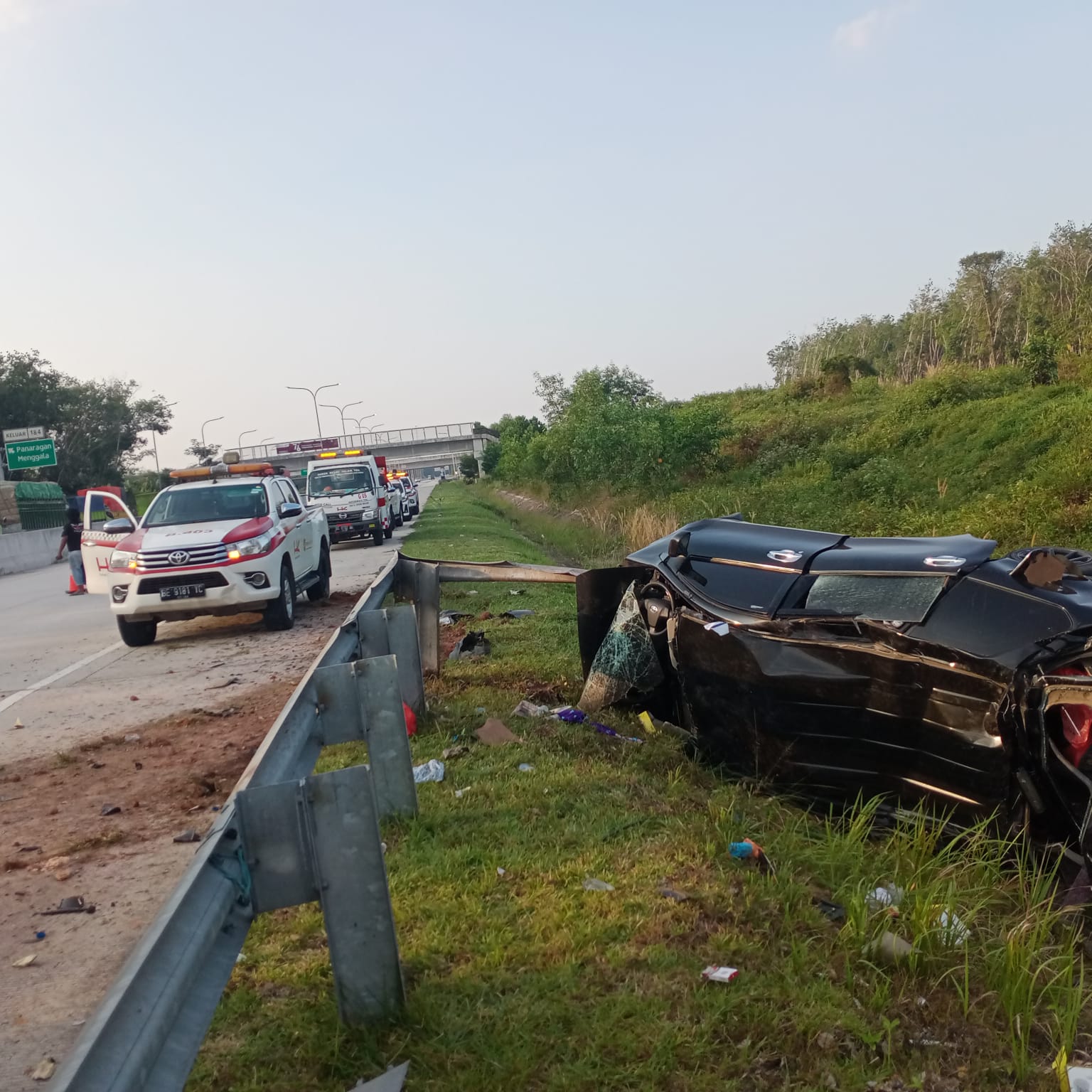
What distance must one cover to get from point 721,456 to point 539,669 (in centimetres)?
2366

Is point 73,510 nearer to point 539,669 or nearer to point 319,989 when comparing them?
point 539,669

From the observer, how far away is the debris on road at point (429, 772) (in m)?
5.35

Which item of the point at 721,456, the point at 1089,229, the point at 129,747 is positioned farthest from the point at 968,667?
the point at 1089,229

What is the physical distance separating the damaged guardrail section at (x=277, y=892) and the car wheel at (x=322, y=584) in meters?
10.2

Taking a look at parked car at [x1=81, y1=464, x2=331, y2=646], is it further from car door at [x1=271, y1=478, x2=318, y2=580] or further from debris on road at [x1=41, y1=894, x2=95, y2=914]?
debris on road at [x1=41, y1=894, x2=95, y2=914]

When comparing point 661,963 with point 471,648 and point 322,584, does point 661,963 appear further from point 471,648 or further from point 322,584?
point 322,584

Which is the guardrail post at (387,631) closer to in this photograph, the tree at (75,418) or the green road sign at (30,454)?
the green road sign at (30,454)

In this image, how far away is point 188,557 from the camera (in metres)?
11.2

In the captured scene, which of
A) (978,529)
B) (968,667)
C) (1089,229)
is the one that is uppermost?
(1089,229)

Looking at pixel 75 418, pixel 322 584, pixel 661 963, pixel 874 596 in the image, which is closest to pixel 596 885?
pixel 661 963

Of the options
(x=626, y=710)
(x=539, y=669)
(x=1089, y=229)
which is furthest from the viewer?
(x=1089, y=229)

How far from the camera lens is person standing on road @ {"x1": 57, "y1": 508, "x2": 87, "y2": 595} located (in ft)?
63.6

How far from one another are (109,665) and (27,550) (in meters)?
27.3

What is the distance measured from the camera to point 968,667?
3979 millimetres
